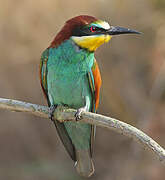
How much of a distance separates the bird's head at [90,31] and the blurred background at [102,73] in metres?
1.91

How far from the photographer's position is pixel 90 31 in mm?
2973

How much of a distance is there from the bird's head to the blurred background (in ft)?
6.27

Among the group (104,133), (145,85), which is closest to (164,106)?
(145,85)

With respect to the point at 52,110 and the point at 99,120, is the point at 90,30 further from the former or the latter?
the point at 99,120

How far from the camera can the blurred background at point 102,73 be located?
4930 millimetres

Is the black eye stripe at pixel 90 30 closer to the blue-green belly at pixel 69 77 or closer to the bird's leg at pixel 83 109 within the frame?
the blue-green belly at pixel 69 77

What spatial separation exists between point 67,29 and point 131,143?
2.26m

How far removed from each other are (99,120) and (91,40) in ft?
2.35

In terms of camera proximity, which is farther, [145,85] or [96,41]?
[145,85]

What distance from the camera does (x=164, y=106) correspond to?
16.4 ft

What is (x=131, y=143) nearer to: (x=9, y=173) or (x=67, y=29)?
(x=9, y=173)

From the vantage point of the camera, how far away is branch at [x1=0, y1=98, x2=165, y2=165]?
229 centimetres

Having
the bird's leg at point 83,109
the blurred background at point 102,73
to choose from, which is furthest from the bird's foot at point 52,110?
the blurred background at point 102,73

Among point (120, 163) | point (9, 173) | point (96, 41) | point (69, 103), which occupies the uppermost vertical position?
point (96, 41)
